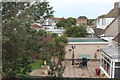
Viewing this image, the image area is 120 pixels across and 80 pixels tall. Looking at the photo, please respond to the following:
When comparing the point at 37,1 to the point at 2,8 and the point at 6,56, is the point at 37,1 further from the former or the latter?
the point at 6,56

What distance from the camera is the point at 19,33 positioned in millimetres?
7363

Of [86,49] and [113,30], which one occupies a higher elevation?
[113,30]

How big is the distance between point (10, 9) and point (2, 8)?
1.41 ft

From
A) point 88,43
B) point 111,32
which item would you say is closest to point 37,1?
point 88,43

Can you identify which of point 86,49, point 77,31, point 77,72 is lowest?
point 77,72

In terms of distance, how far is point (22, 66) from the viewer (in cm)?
909

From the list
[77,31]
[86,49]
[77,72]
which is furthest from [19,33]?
[77,31]

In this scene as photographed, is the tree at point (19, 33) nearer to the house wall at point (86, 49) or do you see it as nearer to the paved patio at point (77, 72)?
the paved patio at point (77, 72)

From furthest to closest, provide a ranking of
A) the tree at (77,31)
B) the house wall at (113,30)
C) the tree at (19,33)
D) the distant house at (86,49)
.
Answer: the tree at (77,31), the house wall at (113,30), the distant house at (86,49), the tree at (19,33)

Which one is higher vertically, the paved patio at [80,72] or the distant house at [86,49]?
the distant house at [86,49]

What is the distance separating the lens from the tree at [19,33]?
7.22 meters

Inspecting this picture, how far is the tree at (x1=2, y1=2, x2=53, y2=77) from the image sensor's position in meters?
7.22

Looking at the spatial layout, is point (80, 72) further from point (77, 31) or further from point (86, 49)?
point (77, 31)

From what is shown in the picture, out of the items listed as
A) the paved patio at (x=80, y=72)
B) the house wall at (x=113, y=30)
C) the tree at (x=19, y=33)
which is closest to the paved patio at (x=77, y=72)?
the paved patio at (x=80, y=72)
